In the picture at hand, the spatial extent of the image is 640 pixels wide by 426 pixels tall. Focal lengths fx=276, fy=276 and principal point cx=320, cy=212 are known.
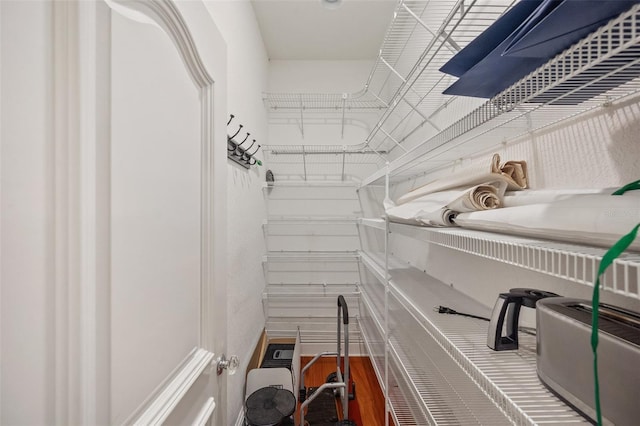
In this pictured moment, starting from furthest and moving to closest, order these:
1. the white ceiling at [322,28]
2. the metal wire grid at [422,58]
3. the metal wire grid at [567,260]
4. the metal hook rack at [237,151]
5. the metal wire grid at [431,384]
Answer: the white ceiling at [322,28] → the metal hook rack at [237,151] → the metal wire grid at [422,58] → the metal wire grid at [431,384] → the metal wire grid at [567,260]

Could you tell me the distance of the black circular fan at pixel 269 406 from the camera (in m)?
1.24

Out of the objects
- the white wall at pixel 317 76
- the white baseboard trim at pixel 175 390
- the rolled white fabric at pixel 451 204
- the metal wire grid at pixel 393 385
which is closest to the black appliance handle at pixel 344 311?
the metal wire grid at pixel 393 385

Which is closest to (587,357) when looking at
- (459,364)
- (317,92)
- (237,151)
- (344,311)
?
(459,364)

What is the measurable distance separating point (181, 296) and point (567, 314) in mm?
789

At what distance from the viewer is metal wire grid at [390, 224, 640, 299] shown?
0.30 metres

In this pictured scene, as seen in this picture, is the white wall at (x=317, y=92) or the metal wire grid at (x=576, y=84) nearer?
the metal wire grid at (x=576, y=84)

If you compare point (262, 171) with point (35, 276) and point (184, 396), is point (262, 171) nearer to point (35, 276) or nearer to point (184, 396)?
point (184, 396)

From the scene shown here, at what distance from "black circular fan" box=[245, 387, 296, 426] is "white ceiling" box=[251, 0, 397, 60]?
2.40 meters

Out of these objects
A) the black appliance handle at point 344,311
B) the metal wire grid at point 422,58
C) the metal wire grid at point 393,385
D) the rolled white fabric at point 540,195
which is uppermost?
the metal wire grid at point 422,58

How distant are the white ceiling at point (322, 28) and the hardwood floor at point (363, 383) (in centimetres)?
271

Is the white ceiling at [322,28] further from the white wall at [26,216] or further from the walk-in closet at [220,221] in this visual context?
the white wall at [26,216]

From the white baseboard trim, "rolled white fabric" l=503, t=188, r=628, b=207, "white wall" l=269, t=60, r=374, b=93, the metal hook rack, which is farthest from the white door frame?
"white wall" l=269, t=60, r=374, b=93

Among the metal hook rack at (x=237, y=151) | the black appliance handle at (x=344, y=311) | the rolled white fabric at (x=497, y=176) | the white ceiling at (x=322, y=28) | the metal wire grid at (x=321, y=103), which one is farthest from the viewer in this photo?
the metal wire grid at (x=321, y=103)

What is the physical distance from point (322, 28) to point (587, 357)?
242 centimetres
